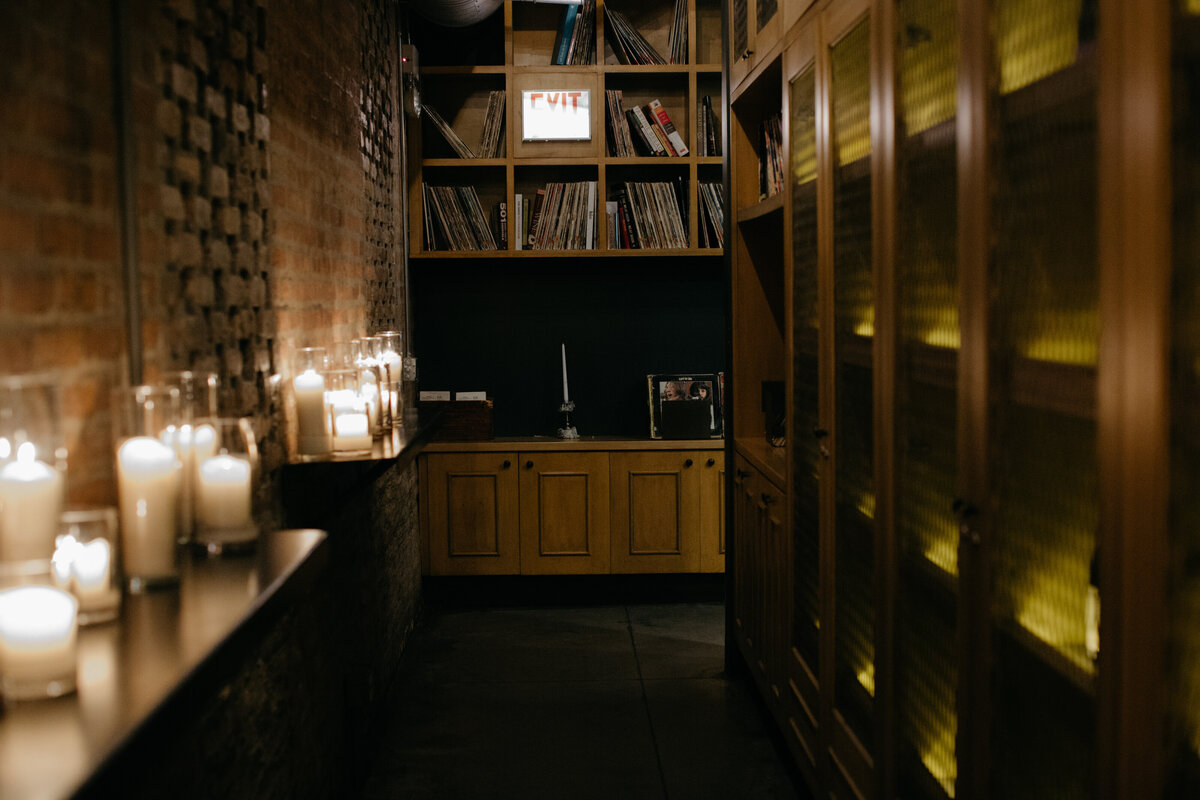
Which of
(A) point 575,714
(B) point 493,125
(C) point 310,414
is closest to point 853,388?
(C) point 310,414

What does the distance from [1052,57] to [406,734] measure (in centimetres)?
297

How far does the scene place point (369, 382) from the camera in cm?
266

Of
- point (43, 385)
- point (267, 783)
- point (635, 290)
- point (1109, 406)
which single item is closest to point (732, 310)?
point (635, 290)

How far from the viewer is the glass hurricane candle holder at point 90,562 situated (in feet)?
3.43

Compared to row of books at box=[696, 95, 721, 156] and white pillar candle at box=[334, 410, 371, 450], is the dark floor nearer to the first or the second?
white pillar candle at box=[334, 410, 371, 450]

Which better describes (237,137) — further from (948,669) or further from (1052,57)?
(948,669)

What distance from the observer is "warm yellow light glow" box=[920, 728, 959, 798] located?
1.71 meters

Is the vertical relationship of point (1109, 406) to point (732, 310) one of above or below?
below

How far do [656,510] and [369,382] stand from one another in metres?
2.47

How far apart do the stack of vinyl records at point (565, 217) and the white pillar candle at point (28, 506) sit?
3978 mm

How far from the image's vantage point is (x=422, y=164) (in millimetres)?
4836

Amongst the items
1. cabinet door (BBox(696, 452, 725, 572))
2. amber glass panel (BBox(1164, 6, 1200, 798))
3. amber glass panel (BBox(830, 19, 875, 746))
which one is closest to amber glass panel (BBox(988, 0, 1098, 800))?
amber glass panel (BBox(1164, 6, 1200, 798))

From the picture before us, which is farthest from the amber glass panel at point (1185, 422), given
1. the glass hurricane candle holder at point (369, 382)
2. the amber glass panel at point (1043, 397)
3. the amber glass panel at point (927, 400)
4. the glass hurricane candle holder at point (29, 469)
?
the glass hurricane candle holder at point (369, 382)

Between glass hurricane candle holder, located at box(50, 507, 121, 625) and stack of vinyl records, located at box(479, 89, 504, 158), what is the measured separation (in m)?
4.05
